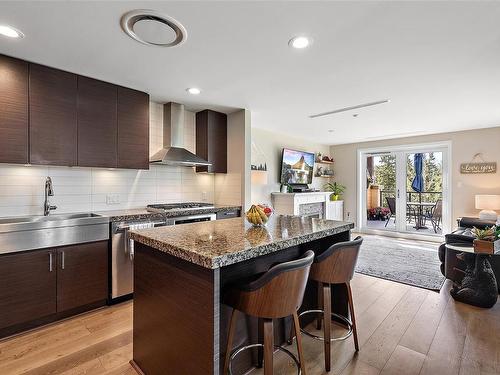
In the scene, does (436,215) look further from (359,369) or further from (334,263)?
(334,263)

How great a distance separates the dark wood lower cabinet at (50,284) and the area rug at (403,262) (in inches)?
131

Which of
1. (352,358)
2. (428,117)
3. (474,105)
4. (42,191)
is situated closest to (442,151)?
(428,117)

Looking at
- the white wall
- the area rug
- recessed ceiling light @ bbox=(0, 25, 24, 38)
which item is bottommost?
the area rug

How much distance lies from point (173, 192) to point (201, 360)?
9.41ft

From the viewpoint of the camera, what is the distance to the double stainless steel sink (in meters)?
2.09

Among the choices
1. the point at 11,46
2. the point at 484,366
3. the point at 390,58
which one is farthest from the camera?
the point at 390,58

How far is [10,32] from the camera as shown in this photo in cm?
194

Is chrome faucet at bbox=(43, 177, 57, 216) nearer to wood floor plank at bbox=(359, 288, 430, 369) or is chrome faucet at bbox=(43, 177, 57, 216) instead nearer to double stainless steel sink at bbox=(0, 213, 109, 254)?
double stainless steel sink at bbox=(0, 213, 109, 254)

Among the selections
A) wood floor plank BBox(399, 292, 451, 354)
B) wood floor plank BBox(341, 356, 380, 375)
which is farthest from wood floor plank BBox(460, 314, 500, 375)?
wood floor plank BBox(341, 356, 380, 375)

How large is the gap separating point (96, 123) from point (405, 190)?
637cm

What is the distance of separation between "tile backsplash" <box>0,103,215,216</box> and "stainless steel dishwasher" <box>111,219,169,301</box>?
0.65 metres

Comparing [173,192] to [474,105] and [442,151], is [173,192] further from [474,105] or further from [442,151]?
[442,151]

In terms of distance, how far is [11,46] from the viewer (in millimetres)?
2141

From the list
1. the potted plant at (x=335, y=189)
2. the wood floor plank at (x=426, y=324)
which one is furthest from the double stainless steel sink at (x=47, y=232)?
the potted plant at (x=335, y=189)
